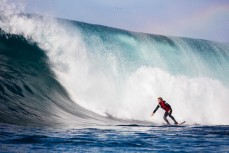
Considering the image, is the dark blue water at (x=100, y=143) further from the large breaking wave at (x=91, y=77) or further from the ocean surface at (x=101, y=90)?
the large breaking wave at (x=91, y=77)

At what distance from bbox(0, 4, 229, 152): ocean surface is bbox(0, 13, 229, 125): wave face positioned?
60 mm

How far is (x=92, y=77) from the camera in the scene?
1788 cm

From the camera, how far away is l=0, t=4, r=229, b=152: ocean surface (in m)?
6.07

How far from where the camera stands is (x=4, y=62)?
13.1m

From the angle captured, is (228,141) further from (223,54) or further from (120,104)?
(223,54)

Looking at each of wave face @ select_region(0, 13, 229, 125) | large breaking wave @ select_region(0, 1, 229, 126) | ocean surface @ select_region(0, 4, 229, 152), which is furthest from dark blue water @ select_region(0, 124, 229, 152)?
large breaking wave @ select_region(0, 1, 229, 126)

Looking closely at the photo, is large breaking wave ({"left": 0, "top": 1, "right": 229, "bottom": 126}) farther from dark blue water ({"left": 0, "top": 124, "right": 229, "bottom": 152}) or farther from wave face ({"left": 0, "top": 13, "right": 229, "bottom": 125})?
dark blue water ({"left": 0, "top": 124, "right": 229, "bottom": 152})

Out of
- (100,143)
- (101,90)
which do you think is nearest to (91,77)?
(101,90)

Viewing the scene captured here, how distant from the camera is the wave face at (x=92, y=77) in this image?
11.3 meters

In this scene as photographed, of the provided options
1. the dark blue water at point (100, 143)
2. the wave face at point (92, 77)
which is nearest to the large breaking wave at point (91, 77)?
the wave face at point (92, 77)

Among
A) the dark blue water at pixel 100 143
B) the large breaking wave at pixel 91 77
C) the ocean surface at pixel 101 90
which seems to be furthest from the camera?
the large breaking wave at pixel 91 77

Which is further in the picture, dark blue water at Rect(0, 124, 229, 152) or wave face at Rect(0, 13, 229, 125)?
wave face at Rect(0, 13, 229, 125)

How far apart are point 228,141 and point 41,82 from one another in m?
8.91

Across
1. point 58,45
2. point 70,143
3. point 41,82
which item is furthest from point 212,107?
point 70,143
